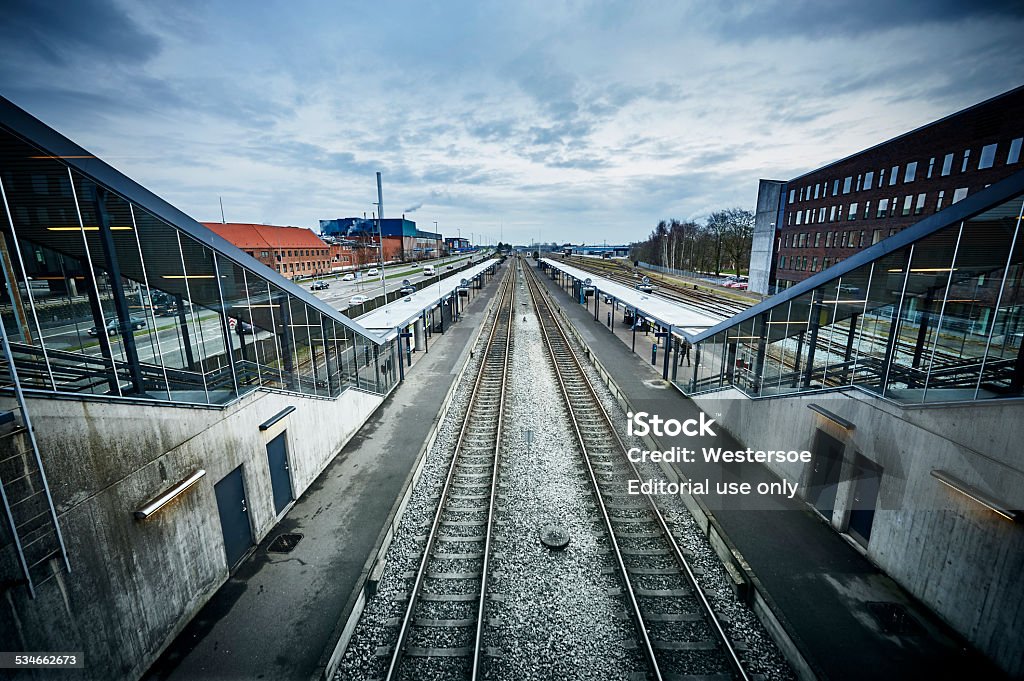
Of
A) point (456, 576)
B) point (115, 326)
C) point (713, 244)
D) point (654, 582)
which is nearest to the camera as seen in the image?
point (115, 326)

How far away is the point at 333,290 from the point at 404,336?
109ft

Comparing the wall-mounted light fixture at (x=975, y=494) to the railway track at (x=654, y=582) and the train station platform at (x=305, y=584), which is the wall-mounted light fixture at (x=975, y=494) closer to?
the railway track at (x=654, y=582)

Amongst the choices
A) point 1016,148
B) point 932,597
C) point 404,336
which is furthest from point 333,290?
point 1016,148

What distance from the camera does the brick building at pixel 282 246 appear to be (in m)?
59.7

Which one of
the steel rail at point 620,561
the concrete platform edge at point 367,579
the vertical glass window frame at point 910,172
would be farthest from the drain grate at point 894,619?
the vertical glass window frame at point 910,172

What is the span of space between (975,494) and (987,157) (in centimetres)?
3661

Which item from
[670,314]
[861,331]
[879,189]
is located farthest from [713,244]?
[861,331]

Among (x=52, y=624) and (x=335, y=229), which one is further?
(x=335, y=229)

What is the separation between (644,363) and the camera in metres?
20.0

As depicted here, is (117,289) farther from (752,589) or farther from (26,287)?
(752,589)

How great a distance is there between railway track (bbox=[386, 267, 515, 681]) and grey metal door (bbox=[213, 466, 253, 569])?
3.35 m

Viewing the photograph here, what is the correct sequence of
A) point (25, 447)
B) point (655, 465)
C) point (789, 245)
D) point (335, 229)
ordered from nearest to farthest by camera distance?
point (25, 447) → point (655, 465) → point (789, 245) → point (335, 229)

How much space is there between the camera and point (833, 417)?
821cm

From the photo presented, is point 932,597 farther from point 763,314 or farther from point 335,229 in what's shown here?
point 335,229
